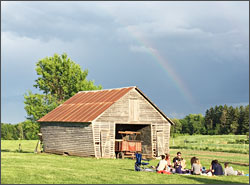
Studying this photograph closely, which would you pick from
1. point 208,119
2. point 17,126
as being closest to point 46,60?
point 17,126

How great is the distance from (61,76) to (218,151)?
85.9 ft

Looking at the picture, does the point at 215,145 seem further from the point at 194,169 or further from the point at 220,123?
the point at 220,123

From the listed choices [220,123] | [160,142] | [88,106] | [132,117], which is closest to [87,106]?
[88,106]

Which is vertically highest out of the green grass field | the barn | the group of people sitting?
the barn

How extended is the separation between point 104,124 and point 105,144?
166 centimetres

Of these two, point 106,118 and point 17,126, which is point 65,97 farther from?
point 17,126

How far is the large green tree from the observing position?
59.4m

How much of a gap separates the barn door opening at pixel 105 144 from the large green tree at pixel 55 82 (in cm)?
2642

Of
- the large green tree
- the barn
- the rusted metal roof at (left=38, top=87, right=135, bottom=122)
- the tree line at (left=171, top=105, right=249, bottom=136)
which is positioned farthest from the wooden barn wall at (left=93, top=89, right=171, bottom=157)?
the tree line at (left=171, top=105, right=249, bottom=136)

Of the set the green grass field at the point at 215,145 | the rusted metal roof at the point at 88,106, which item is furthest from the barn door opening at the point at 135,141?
the green grass field at the point at 215,145

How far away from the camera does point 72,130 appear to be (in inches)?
1364

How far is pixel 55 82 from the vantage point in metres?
60.1

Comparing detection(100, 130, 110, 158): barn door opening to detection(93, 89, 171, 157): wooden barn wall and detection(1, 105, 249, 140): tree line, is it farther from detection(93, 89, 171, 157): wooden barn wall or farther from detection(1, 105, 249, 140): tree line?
detection(1, 105, 249, 140): tree line

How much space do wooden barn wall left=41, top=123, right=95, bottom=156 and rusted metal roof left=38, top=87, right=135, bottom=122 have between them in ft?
1.85
